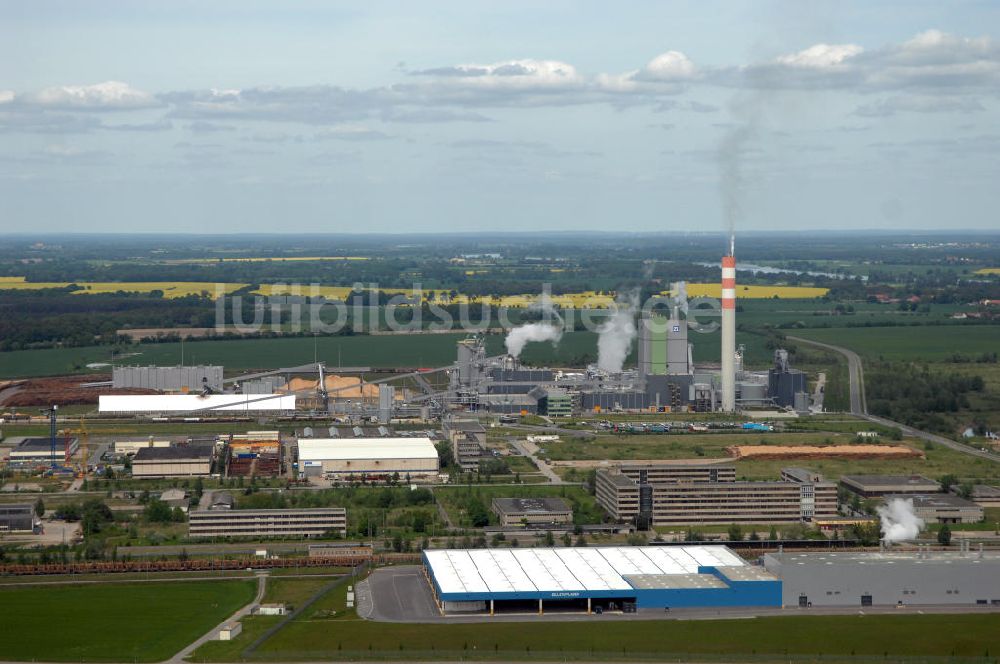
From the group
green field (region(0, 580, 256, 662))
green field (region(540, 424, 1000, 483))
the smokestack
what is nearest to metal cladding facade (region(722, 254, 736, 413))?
the smokestack

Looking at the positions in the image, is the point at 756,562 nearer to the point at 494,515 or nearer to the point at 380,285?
the point at 494,515

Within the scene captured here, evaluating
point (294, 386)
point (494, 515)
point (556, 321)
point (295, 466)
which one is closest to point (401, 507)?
point (494, 515)

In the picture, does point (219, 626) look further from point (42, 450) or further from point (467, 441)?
point (42, 450)

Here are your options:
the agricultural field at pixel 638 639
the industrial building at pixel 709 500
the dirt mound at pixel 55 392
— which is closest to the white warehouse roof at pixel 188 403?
the dirt mound at pixel 55 392


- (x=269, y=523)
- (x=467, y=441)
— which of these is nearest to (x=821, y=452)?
(x=467, y=441)

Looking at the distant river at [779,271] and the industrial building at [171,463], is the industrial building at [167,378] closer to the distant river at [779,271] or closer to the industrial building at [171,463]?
the industrial building at [171,463]
